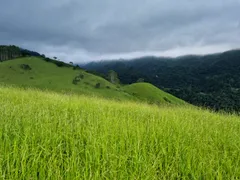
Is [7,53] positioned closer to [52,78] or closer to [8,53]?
[8,53]

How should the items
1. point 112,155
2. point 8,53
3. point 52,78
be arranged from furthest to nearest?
point 8,53 → point 52,78 → point 112,155

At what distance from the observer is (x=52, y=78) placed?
77.5m

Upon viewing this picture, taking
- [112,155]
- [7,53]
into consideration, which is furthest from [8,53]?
[112,155]

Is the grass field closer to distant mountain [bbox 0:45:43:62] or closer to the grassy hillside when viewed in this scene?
the grassy hillside

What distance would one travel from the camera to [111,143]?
441 cm

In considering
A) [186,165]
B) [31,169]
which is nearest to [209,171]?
[186,165]

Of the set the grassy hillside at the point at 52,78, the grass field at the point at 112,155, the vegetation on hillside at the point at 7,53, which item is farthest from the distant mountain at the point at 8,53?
the grass field at the point at 112,155

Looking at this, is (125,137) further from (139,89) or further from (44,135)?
(139,89)

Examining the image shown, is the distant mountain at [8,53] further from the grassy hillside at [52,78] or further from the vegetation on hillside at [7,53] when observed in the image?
the grassy hillside at [52,78]

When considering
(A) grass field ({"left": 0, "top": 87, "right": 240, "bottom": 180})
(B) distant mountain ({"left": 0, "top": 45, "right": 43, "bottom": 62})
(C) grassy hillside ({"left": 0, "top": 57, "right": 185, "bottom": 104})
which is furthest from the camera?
(B) distant mountain ({"left": 0, "top": 45, "right": 43, "bottom": 62})

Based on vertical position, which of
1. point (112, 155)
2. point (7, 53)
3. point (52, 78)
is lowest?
point (112, 155)

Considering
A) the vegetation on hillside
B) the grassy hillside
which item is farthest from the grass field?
the vegetation on hillside

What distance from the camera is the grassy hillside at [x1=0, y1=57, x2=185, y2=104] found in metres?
71.4

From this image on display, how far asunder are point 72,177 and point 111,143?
125 cm
